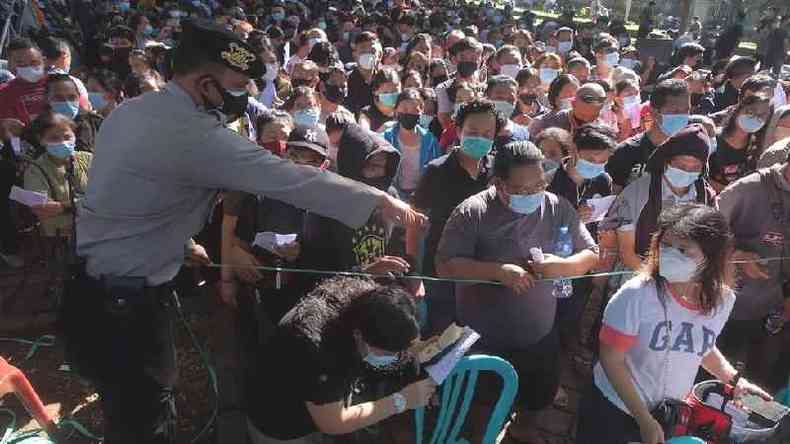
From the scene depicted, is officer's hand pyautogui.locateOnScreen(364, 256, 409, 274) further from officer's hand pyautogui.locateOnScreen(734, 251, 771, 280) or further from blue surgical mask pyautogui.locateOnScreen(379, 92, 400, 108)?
blue surgical mask pyautogui.locateOnScreen(379, 92, 400, 108)

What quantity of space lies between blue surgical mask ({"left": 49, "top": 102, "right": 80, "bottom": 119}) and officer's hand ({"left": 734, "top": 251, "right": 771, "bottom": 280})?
483 cm

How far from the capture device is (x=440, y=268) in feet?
9.58

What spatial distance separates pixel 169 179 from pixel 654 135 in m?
3.43

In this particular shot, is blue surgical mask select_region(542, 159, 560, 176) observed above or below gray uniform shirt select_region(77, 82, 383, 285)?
below

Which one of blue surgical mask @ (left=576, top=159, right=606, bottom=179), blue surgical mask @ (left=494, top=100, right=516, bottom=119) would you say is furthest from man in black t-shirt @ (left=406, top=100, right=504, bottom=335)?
blue surgical mask @ (left=494, top=100, right=516, bottom=119)

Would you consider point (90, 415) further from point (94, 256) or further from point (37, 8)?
point (37, 8)

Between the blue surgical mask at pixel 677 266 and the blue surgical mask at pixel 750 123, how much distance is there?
2.95 meters

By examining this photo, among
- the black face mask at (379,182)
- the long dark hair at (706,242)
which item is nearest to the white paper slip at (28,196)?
the black face mask at (379,182)

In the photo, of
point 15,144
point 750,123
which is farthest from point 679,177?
point 15,144

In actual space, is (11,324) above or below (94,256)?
below

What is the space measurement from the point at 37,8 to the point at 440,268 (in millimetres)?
10847

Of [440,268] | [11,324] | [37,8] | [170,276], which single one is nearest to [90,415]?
[11,324]

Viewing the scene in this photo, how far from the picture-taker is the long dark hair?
2176 mm

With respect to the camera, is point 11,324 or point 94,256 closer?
point 94,256
